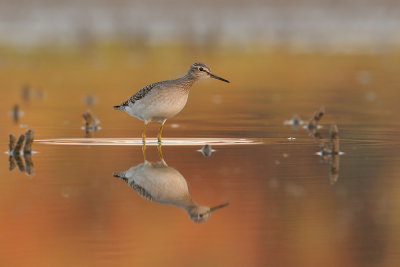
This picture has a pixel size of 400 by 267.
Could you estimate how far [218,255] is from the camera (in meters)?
7.91

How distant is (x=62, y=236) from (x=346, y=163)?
464cm

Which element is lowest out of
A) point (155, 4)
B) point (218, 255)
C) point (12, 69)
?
point (218, 255)

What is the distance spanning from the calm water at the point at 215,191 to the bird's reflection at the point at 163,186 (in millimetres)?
70

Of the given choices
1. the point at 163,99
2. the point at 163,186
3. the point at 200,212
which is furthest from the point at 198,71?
the point at 200,212

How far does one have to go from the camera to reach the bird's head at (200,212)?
920 cm

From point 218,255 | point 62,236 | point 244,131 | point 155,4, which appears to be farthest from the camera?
point 155,4

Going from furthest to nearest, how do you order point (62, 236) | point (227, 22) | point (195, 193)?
point (227, 22) < point (195, 193) < point (62, 236)

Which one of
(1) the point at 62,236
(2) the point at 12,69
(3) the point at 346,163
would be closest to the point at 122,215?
(1) the point at 62,236

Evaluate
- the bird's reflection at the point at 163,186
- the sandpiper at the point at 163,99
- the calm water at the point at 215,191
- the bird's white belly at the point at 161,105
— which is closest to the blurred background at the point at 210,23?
the calm water at the point at 215,191

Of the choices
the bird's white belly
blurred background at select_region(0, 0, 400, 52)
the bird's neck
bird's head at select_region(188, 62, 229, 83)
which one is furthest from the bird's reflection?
blurred background at select_region(0, 0, 400, 52)

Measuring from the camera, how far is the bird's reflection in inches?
378

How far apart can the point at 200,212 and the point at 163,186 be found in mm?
1407

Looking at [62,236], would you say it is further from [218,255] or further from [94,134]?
[94,134]

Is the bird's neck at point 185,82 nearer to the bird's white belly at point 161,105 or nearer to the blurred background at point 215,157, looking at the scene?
the bird's white belly at point 161,105
